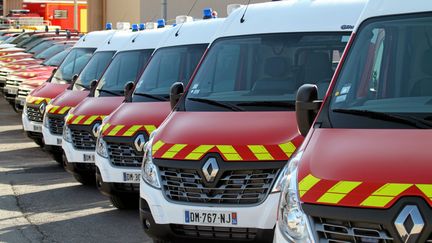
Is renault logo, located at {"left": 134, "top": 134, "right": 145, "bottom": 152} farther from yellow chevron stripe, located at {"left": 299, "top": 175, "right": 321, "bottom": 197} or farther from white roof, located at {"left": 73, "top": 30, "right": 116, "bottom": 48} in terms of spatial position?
white roof, located at {"left": 73, "top": 30, "right": 116, "bottom": 48}

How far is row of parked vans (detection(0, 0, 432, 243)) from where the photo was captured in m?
4.34

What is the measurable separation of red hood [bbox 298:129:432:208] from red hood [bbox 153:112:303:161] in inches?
58.7

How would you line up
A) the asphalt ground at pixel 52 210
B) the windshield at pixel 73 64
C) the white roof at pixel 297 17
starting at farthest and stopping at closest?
the windshield at pixel 73 64, the asphalt ground at pixel 52 210, the white roof at pixel 297 17

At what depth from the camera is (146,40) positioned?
39.3 feet

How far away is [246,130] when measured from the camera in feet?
21.9

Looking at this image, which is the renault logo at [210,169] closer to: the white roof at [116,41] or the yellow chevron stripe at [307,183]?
the yellow chevron stripe at [307,183]

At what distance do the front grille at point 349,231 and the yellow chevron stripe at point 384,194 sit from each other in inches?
3.8

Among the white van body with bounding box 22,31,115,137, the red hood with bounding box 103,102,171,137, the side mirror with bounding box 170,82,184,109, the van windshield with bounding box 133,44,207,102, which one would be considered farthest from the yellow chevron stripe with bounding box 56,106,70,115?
the side mirror with bounding box 170,82,184,109

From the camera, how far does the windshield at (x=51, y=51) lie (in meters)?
22.2

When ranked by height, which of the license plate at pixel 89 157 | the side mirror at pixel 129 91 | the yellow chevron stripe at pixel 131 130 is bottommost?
the license plate at pixel 89 157

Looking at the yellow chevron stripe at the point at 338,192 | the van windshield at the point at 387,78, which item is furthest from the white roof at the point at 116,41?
the yellow chevron stripe at the point at 338,192

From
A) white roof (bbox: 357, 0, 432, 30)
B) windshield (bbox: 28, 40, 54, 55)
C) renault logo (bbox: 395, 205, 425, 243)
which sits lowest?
windshield (bbox: 28, 40, 54, 55)

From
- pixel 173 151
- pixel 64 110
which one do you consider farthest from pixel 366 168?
pixel 64 110

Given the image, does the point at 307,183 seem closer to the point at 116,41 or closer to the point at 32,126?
the point at 116,41
